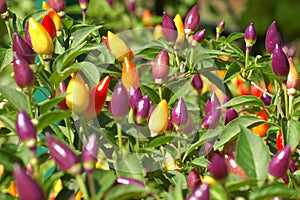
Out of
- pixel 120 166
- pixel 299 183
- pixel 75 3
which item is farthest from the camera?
pixel 75 3

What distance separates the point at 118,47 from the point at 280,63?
0.29 meters

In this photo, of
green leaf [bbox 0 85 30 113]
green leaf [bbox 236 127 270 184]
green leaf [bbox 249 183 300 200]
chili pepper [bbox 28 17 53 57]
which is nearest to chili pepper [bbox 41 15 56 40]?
chili pepper [bbox 28 17 53 57]

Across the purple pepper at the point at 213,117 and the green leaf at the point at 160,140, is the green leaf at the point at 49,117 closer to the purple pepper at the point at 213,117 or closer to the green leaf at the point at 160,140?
the green leaf at the point at 160,140

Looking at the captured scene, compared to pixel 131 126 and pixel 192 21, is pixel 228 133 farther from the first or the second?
pixel 192 21

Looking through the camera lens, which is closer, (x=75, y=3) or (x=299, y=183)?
(x=299, y=183)

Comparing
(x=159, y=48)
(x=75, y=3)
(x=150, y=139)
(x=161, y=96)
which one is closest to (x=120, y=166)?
(x=150, y=139)

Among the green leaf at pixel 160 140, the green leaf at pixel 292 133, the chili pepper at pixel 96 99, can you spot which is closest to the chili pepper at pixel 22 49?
the chili pepper at pixel 96 99

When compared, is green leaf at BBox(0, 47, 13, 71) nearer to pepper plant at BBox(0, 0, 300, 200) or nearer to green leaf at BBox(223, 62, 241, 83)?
pepper plant at BBox(0, 0, 300, 200)

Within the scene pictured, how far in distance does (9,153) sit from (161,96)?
37cm

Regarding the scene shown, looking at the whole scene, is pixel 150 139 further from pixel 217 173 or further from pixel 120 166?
pixel 217 173

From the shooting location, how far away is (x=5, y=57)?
1099 mm

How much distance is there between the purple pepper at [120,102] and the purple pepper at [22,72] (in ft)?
0.39

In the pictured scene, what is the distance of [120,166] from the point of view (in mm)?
848

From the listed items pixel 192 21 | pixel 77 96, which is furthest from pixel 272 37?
pixel 77 96
